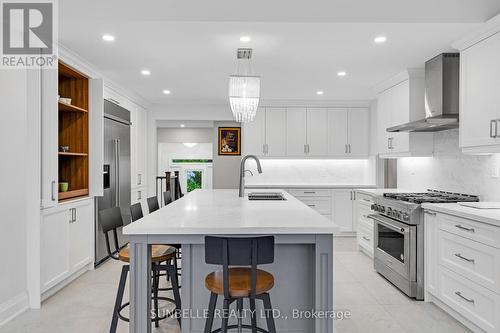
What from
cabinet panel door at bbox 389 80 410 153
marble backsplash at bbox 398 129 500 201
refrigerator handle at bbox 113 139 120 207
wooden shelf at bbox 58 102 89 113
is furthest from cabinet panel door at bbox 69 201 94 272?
marble backsplash at bbox 398 129 500 201

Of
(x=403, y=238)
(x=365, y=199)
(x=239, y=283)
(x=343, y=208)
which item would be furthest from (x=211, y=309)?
(x=343, y=208)

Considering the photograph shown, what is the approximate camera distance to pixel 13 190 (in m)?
2.98

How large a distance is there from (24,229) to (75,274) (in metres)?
1.07

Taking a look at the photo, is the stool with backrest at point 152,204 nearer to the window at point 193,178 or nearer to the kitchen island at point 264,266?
the kitchen island at point 264,266

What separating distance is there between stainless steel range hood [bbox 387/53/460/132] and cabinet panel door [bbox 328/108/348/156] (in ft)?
9.04

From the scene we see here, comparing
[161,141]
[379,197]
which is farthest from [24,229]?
[161,141]

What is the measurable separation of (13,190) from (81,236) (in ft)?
3.99

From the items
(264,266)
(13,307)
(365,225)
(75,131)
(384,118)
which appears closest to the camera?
(264,266)

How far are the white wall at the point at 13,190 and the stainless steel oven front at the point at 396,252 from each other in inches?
135

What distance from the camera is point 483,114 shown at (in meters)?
3.02

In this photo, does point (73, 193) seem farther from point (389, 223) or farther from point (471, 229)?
point (471, 229)

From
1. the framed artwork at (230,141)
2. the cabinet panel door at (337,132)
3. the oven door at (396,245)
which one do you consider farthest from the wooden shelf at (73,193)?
the cabinet panel door at (337,132)

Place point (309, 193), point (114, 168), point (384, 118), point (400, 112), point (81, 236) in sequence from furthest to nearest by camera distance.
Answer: point (309, 193), point (384, 118), point (114, 168), point (400, 112), point (81, 236)

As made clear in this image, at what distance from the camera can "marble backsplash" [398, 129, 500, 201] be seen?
345cm
